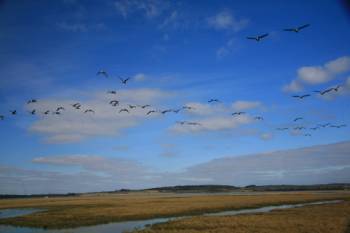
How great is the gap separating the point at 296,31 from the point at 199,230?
61.0ft

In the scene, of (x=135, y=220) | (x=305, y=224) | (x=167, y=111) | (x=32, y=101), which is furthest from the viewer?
(x=135, y=220)

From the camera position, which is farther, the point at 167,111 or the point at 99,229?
the point at 167,111

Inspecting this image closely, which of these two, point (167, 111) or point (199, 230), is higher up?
point (167, 111)

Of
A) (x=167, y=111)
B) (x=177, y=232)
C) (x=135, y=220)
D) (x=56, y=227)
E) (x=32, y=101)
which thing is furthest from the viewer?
(x=135, y=220)

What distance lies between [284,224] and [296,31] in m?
19.5

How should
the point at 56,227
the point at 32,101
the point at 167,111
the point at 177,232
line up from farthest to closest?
the point at 167,111 → the point at 56,227 → the point at 32,101 → the point at 177,232

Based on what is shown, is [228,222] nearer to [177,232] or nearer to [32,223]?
[177,232]

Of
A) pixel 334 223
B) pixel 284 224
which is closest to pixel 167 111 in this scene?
pixel 284 224

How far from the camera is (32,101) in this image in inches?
1495

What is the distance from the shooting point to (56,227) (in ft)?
134

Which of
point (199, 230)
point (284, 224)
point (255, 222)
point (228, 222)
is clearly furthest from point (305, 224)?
point (199, 230)

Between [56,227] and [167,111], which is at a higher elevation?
[167,111]

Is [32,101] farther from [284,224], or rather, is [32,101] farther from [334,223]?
[334,223]

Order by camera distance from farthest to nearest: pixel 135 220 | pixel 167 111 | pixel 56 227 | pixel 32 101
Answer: pixel 135 220
pixel 167 111
pixel 56 227
pixel 32 101
